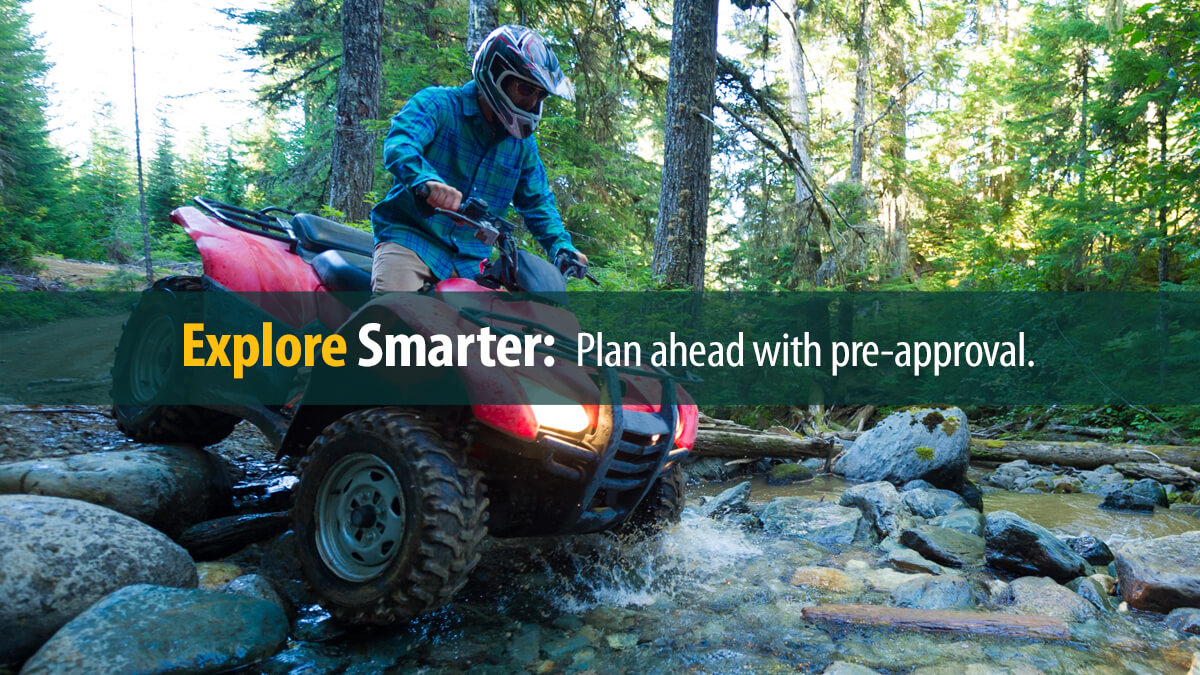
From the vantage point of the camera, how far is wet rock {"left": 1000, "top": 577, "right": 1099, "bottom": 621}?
3037 mm

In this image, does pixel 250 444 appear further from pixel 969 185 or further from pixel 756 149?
pixel 969 185

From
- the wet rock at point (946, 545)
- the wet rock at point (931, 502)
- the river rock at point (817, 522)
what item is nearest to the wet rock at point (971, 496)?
the wet rock at point (931, 502)

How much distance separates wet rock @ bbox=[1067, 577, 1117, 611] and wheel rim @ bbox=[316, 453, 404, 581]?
3216 millimetres

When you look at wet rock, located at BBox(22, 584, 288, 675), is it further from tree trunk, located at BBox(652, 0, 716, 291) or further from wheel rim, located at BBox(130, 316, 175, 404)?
tree trunk, located at BBox(652, 0, 716, 291)

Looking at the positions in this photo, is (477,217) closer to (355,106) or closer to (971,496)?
(971,496)

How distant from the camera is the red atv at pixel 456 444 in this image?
2.30 m

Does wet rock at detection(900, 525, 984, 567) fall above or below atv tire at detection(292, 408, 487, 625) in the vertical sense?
below

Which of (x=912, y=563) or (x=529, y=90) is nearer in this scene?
(x=529, y=90)

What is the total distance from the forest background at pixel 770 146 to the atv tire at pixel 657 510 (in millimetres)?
4666

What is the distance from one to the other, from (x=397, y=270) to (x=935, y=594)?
2892 millimetres

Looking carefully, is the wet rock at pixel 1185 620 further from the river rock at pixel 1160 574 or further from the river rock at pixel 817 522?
the river rock at pixel 817 522
